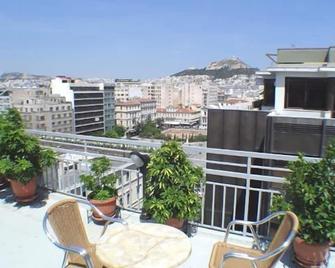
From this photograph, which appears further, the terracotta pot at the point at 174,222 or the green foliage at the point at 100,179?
the green foliage at the point at 100,179

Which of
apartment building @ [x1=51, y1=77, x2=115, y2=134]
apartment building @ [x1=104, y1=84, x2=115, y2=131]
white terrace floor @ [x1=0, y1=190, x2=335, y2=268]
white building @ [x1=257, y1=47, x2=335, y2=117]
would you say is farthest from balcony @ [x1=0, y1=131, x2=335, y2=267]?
apartment building @ [x1=104, y1=84, x2=115, y2=131]

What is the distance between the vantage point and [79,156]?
4.49 m

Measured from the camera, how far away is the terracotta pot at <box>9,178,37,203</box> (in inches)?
161

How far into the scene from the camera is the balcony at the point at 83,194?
305 centimetres

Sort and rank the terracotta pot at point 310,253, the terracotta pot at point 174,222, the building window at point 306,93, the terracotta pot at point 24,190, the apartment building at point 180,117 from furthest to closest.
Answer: the apartment building at point 180,117, the building window at point 306,93, the terracotta pot at point 24,190, the terracotta pot at point 174,222, the terracotta pot at point 310,253

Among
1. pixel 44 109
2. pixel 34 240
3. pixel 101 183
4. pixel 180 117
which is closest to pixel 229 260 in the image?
pixel 101 183

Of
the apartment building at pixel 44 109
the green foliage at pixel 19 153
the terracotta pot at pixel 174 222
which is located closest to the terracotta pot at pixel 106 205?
the terracotta pot at pixel 174 222

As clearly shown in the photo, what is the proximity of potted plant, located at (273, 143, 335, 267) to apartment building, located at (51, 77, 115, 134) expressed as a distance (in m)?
62.2

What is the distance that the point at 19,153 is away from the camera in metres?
4.00

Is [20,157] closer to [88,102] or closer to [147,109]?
[88,102]

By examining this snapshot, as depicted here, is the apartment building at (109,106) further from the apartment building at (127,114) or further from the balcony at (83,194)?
the balcony at (83,194)

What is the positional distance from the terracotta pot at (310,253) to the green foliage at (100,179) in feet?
6.98

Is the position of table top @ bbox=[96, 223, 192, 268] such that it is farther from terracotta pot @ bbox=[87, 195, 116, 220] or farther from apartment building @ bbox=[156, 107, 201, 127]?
apartment building @ bbox=[156, 107, 201, 127]

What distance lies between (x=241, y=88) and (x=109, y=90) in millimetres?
69963
